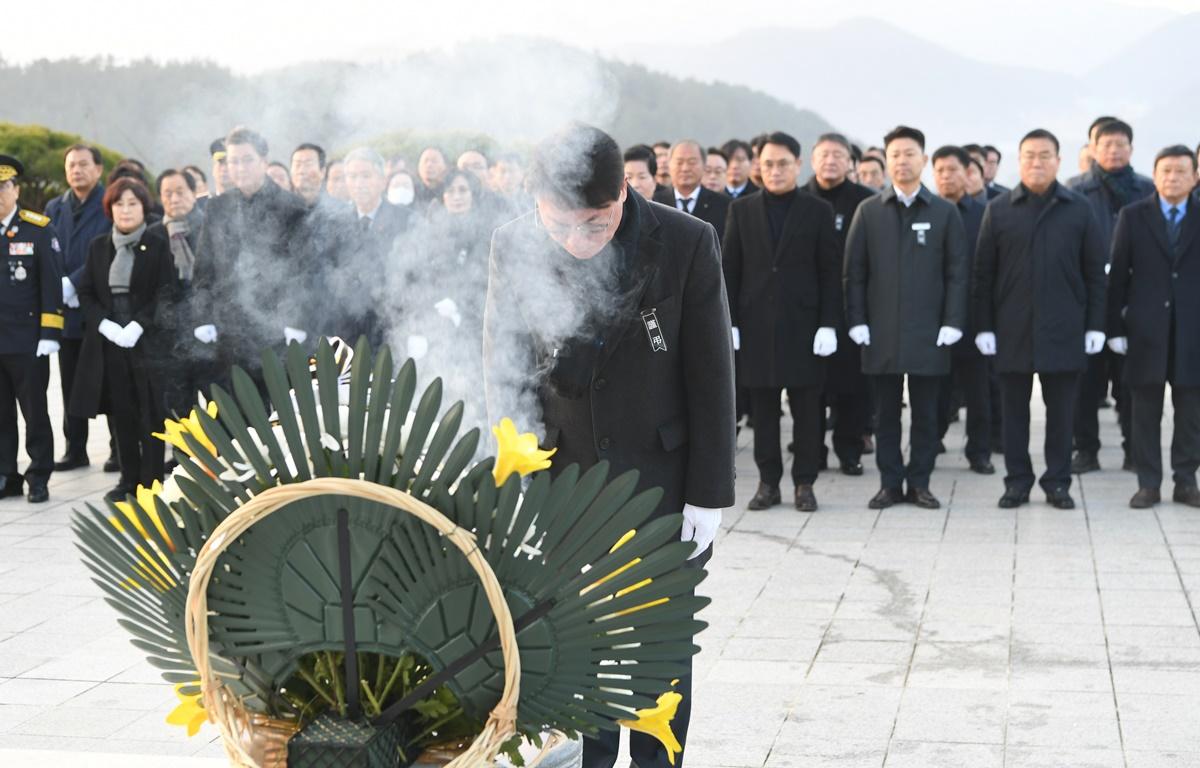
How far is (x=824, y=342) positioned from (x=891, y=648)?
3.31 m

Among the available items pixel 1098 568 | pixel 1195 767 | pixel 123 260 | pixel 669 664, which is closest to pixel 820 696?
pixel 1195 767

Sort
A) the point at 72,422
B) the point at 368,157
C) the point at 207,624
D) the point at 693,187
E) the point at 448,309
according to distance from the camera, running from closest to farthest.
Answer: the point at 207,624, the point at 448,309, the point at 368,157, the point at 693,187, the point at 72,422

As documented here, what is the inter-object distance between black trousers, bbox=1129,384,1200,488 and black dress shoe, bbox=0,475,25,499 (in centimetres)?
706

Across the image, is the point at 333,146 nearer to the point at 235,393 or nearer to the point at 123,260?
the point at 235,393

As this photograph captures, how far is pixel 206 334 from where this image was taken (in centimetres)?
784

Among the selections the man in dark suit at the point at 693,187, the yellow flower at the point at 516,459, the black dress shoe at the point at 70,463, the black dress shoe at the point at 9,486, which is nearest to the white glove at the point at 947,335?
the man in dark suit at the point at 693,187

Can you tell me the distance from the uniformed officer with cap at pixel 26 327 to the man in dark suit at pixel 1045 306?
5967 millimetres

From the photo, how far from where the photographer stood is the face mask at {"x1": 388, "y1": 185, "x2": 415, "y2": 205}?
462cm

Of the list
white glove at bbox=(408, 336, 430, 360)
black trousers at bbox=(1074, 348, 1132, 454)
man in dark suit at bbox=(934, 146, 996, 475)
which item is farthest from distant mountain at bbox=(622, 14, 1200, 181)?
black trousers at bbox=(1074, 348, 1132, 454)

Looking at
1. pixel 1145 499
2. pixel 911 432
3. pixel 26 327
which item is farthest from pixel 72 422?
pixel 1145 499

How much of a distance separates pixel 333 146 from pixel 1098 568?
4499mm

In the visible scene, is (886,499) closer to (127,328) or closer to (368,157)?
(368,157)

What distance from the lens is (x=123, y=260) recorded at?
868 centimetres

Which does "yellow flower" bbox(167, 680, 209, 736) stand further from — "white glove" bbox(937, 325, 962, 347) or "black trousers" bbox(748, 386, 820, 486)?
"white glove" bbox(937, 325, 962, 347)
